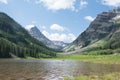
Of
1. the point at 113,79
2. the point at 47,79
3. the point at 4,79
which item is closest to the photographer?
the point at 113,79

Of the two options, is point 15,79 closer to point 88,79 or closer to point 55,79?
point 55,79

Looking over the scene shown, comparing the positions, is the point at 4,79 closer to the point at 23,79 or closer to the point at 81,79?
the point at 23,79

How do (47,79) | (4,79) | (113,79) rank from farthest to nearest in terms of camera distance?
(47,79), (4,79), (113,79)

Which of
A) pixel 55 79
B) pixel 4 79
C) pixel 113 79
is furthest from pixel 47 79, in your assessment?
pixel 113 79

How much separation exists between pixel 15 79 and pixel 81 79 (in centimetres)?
1567

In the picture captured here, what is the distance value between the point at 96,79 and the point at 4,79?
20896mm

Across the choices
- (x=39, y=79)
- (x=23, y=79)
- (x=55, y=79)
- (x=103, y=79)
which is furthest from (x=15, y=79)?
(x=103, y=79)

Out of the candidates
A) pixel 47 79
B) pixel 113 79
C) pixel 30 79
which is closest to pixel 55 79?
pixel 47 79

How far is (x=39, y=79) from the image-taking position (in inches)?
2306

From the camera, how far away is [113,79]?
52000 millimetres

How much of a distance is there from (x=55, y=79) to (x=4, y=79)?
12.2 meters

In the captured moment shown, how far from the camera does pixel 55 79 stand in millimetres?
59500

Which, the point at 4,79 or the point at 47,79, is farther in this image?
the point at 47,79

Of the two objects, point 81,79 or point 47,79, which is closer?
point 81,79
